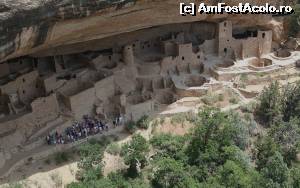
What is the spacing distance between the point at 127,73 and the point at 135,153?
12.2 feet

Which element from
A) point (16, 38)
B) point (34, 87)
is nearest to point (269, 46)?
point (34, 87)

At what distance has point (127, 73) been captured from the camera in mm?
17344

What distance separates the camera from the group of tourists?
48.2 feet

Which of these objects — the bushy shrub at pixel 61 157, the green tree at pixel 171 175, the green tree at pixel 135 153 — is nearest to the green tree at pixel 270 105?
the green tree at pixel 171 175

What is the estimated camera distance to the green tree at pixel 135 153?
14484 millimetres

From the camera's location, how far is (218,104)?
1731 cm

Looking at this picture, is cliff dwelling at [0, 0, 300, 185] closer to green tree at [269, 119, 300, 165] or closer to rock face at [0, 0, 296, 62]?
rock face at [0, 0, 296, 62]

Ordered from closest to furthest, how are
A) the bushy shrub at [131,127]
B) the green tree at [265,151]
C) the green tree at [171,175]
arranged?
the green tree at [171,175]
the green tree at [265,151]
the bushy shrub at [131,127]

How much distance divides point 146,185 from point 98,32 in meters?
4.62

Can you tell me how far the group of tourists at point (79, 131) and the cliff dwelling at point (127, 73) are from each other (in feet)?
0.70

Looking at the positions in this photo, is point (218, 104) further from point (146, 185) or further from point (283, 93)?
point (146, 185)

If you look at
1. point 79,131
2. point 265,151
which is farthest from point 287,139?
point 79,131

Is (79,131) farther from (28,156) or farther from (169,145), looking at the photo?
(169,145)

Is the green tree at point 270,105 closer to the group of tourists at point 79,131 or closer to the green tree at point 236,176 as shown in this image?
the green tree at point 236,176
